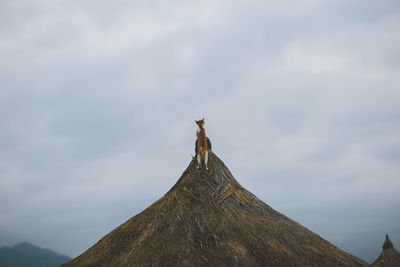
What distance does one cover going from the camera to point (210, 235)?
479 inches

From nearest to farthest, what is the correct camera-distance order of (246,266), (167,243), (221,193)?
(246,266) < (167,243) < (221,193)

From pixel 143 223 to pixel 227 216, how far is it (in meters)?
3.36

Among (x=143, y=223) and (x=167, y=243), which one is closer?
(x=167, y=243)

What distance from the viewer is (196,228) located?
12500mm

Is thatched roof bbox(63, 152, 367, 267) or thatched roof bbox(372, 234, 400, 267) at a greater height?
thatched roof bbox(63, 152, 367, 267)

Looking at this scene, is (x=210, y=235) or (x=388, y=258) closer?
(x=210, y=235)

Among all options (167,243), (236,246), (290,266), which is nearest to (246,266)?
(236,246)

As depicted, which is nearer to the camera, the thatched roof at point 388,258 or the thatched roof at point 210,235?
the thatched roof at point 210,235

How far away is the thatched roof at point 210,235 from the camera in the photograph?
38.0 feet

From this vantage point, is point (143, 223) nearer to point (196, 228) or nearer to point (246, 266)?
point (196, 228)

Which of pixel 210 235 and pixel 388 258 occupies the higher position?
pixel 210 235

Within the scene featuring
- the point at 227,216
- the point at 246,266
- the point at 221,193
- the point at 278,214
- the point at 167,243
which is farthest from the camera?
the point at 278,214

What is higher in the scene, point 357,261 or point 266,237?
point 266,237

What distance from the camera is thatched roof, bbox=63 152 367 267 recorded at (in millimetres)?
11594
